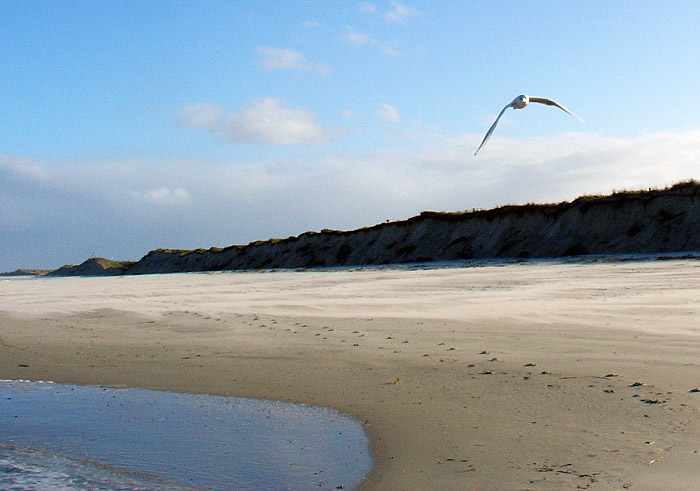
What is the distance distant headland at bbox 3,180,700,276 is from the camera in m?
22.9

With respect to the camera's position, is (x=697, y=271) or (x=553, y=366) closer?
(x=553, y=366)

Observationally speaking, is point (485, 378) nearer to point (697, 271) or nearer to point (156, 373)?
point (156, 373)

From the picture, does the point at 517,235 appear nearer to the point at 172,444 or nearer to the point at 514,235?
the point at 514,235

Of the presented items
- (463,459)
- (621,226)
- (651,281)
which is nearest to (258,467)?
(463,459)

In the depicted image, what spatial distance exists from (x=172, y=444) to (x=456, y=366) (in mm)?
2534

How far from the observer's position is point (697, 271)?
12.4 metres

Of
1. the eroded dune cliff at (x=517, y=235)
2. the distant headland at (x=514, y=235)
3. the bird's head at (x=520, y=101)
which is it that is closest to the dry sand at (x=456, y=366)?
the bird's head at (x=520, y=101)

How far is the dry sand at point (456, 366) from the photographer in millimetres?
3209

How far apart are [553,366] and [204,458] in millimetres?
3000

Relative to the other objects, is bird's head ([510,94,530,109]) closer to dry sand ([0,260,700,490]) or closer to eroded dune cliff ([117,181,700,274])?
dry sand ([0,260,700,490])

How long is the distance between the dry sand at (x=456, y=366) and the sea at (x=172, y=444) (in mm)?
226

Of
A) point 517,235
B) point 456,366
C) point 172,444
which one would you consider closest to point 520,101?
point 456,366

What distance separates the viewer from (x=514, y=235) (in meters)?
27.5

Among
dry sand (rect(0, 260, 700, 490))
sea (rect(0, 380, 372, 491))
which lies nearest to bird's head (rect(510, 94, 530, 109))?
dry sand (rect(0, 260, 700, 490))
